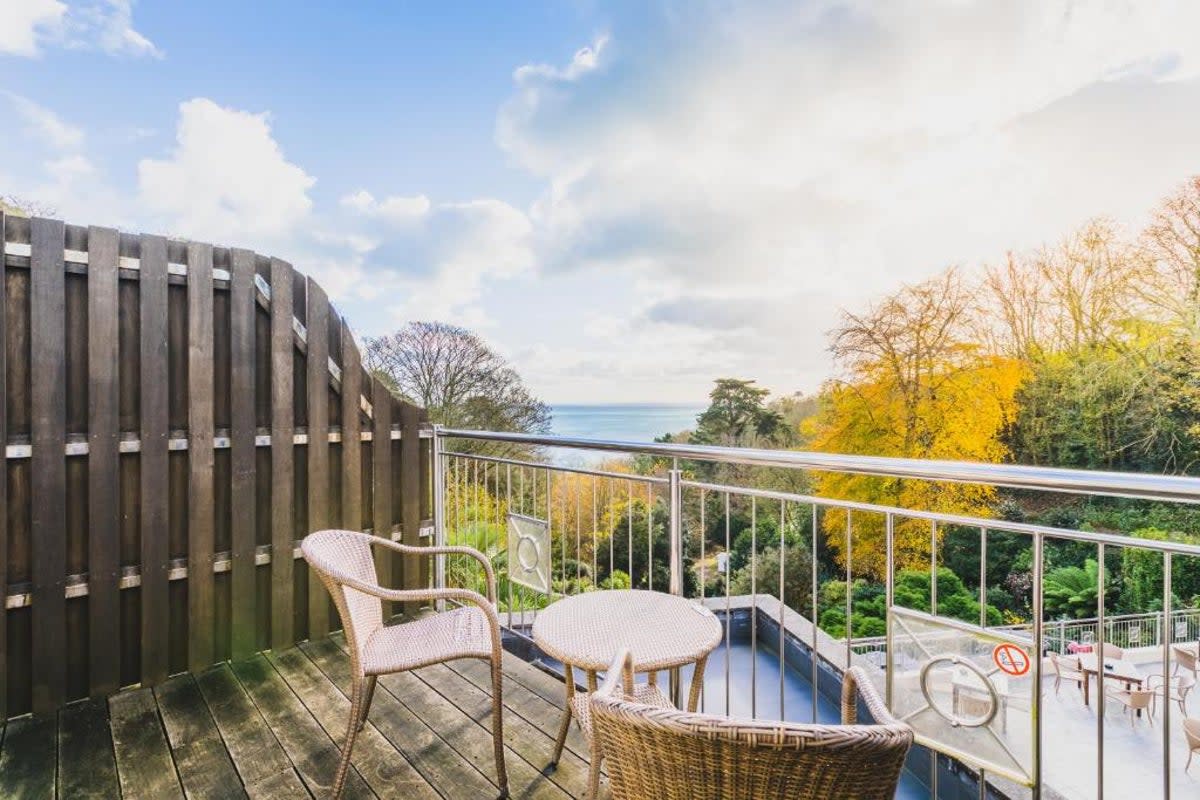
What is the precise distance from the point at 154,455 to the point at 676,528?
2509 millimetres

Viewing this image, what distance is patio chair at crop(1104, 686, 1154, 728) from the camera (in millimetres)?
7171

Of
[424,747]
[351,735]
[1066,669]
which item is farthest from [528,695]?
[1066,669]

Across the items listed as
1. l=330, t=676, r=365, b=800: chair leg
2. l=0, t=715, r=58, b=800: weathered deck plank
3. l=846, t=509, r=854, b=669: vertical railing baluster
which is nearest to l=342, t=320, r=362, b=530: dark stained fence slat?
l=0, t=715, r=58, b=800: weathered deck plank

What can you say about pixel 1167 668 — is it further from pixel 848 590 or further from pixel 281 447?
pixel 281 447

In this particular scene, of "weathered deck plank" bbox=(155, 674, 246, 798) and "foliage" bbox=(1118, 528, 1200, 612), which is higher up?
"weathered deck plank" bbox=(155, 674, 246, 798)

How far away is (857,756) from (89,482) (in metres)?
3.22

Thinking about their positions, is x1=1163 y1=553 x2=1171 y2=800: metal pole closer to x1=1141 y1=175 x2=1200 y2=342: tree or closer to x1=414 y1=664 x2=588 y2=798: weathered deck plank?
x1=414 y1=664 x2=588 y2=798: weathered deck plank

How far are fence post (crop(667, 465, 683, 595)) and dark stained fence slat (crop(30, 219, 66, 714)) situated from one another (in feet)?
8.83

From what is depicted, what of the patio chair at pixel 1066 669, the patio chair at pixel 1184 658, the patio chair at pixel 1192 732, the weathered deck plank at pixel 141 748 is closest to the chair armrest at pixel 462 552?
the weathered deck plank at pixel 141 748

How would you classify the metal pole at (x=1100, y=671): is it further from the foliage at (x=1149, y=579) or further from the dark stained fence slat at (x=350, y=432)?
the foliage at (x=1149, y=579)

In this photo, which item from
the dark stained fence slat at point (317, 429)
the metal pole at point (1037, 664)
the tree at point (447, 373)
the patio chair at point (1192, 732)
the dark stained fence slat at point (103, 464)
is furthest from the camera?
the tree at point (447, 373)

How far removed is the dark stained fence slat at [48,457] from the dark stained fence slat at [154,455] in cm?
28

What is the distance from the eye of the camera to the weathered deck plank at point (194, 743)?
1.98m

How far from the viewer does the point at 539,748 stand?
7.21ft
